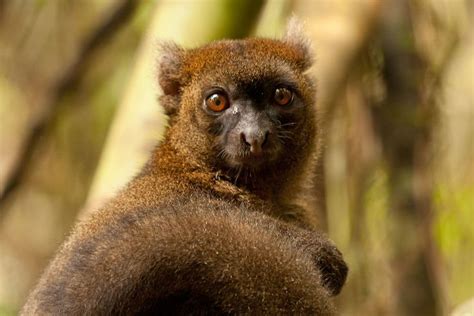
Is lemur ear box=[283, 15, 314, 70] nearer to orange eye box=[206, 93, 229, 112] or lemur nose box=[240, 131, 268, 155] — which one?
orange eye box=[206, 93, 229, 112]

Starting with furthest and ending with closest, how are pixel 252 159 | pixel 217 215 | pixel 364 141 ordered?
pixel 364 141 < pixel 252 159 < pixel 217 215

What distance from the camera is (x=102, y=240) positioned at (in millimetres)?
4375

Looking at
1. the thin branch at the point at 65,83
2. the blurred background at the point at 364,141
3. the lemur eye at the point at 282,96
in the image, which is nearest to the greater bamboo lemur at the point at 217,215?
the lemur eye at the point at 282,96

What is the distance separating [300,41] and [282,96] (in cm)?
71

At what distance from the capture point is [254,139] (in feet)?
16.8

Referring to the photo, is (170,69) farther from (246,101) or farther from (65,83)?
(65,83)

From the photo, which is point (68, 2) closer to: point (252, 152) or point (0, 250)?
point (0, 250)

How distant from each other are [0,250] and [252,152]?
3.85 meters

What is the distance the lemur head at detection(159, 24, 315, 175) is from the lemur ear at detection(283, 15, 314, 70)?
0.18m

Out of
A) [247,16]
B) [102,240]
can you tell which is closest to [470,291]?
[247,16]

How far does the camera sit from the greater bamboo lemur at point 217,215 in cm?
423

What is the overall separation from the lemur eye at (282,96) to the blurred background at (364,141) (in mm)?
1637

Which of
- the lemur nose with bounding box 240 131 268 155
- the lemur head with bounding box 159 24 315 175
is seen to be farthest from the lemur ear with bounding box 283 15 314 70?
the lemur nose with bounding box 240 131 268 155

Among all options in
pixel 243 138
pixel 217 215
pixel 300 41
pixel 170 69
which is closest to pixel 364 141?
pixel 300 41
